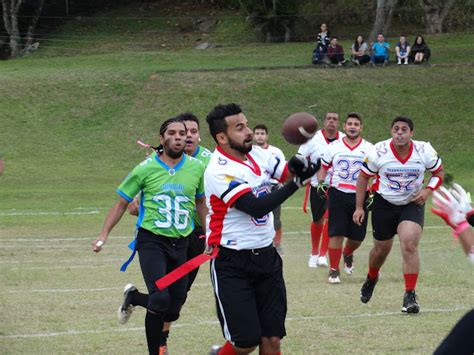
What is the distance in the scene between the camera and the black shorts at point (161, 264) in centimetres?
816

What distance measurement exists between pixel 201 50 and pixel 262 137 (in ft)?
87.3

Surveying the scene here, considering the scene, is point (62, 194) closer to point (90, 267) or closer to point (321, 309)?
point (90, 267)

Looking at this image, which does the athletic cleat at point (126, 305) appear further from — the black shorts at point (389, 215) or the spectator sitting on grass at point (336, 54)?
the spectator sitting on grass at point (336, 54)

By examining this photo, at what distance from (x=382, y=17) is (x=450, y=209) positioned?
33.3m

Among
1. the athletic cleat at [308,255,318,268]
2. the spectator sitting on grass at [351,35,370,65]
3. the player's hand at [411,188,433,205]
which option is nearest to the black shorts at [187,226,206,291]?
the player's hand at [411,188,433,205]

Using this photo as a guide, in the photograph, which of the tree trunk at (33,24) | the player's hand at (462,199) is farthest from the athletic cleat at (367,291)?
the tree trunk at (33,24)

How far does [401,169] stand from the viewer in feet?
34.8

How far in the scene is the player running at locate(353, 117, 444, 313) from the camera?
10.5m

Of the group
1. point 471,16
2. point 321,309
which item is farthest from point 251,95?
point 321,309

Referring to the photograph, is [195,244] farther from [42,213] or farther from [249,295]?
[42,213]

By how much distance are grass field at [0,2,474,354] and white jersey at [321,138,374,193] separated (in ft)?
4.11

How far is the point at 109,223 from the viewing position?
873 cm

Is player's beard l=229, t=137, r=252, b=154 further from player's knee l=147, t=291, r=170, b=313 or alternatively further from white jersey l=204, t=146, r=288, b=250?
player's knee l=147, t=291, r=170, b=313

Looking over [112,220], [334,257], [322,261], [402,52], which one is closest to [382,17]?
[402,52]
